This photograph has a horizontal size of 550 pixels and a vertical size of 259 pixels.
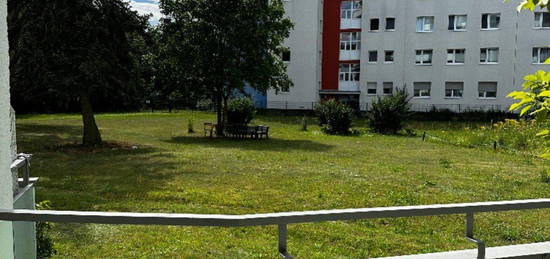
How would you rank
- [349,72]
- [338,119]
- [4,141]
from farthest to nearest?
[349,72] < [338,119] < [4,141]

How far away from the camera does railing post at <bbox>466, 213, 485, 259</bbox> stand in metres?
3.42

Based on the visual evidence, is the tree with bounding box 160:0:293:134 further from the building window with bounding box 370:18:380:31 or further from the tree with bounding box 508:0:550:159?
the tree with bounding box 508:0:550:159

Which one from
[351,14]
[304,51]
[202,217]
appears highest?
[351,14]

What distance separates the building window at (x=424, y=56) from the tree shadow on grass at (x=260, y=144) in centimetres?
2705

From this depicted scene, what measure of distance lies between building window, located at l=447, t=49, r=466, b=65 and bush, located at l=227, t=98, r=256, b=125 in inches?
1030

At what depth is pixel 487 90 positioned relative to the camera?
47906mm

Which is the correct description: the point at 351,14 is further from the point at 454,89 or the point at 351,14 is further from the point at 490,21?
the point at 490,21

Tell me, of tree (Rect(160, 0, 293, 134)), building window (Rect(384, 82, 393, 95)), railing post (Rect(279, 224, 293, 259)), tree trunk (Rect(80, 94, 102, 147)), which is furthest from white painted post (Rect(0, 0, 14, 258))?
building window (Rect(384, 82, 393, 95))

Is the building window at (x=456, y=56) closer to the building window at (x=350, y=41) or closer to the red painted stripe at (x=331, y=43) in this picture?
the building window at (x=350, y=41)

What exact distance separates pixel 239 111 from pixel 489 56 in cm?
2857

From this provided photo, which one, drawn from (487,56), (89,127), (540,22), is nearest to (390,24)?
(487,56)

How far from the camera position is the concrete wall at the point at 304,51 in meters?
53.1

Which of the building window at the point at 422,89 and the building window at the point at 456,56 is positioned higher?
the building window at the point at 456,56

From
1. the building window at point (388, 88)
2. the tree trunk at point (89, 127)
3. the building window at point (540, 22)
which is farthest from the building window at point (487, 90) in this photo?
the tree trunk at point (89, 127)
